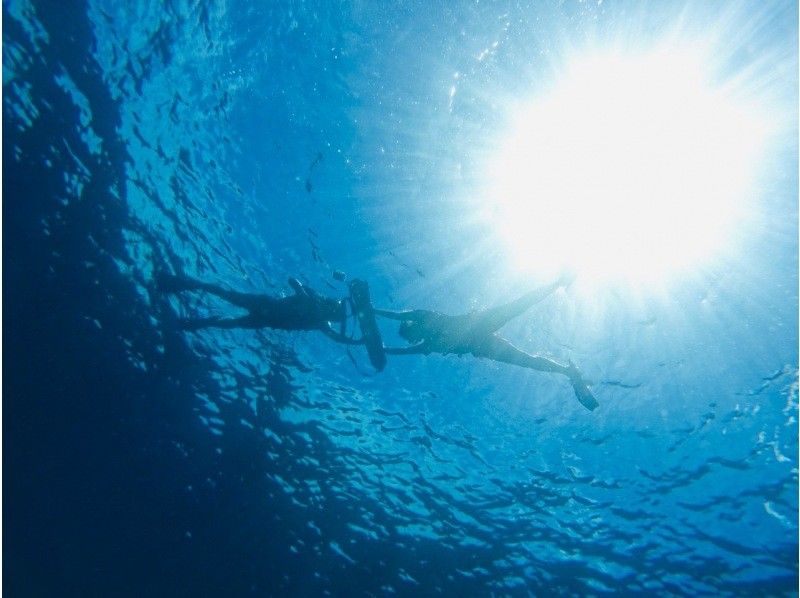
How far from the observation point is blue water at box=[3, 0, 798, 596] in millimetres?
7719

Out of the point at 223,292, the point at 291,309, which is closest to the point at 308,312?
the point at 291,309

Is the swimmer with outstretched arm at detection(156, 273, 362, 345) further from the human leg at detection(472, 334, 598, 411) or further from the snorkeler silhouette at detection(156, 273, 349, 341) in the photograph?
the human leg at detection(472, 334, 598, 411)

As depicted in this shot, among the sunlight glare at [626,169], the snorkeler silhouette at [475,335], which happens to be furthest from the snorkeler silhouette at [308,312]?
the sunlight glare at [626,169]

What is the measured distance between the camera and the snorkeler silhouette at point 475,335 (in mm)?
7547

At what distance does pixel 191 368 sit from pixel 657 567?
15.2 metres

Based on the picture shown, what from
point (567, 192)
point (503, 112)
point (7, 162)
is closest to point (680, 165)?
point (567, 192)

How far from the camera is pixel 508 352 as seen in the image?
7.86 meters

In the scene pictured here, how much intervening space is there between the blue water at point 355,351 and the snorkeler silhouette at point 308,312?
1.61m

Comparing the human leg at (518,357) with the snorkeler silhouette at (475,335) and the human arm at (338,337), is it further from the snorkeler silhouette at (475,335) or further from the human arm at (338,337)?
the human arm at (338,337)

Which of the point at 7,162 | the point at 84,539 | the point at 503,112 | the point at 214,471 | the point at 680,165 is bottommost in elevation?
the point at 84,539

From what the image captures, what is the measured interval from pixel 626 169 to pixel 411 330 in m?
5.32

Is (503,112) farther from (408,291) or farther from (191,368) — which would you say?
(191,368)

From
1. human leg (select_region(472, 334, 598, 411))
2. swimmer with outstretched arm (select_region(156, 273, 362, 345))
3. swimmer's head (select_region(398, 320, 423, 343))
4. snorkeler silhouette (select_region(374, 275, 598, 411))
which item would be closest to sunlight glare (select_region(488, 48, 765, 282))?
snorkeler silhouette (select_region(374, 275, 598, 411))

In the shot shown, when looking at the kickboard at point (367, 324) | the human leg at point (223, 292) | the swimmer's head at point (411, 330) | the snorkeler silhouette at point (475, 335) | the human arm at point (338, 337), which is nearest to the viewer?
the kickboard at point (367, 324)
